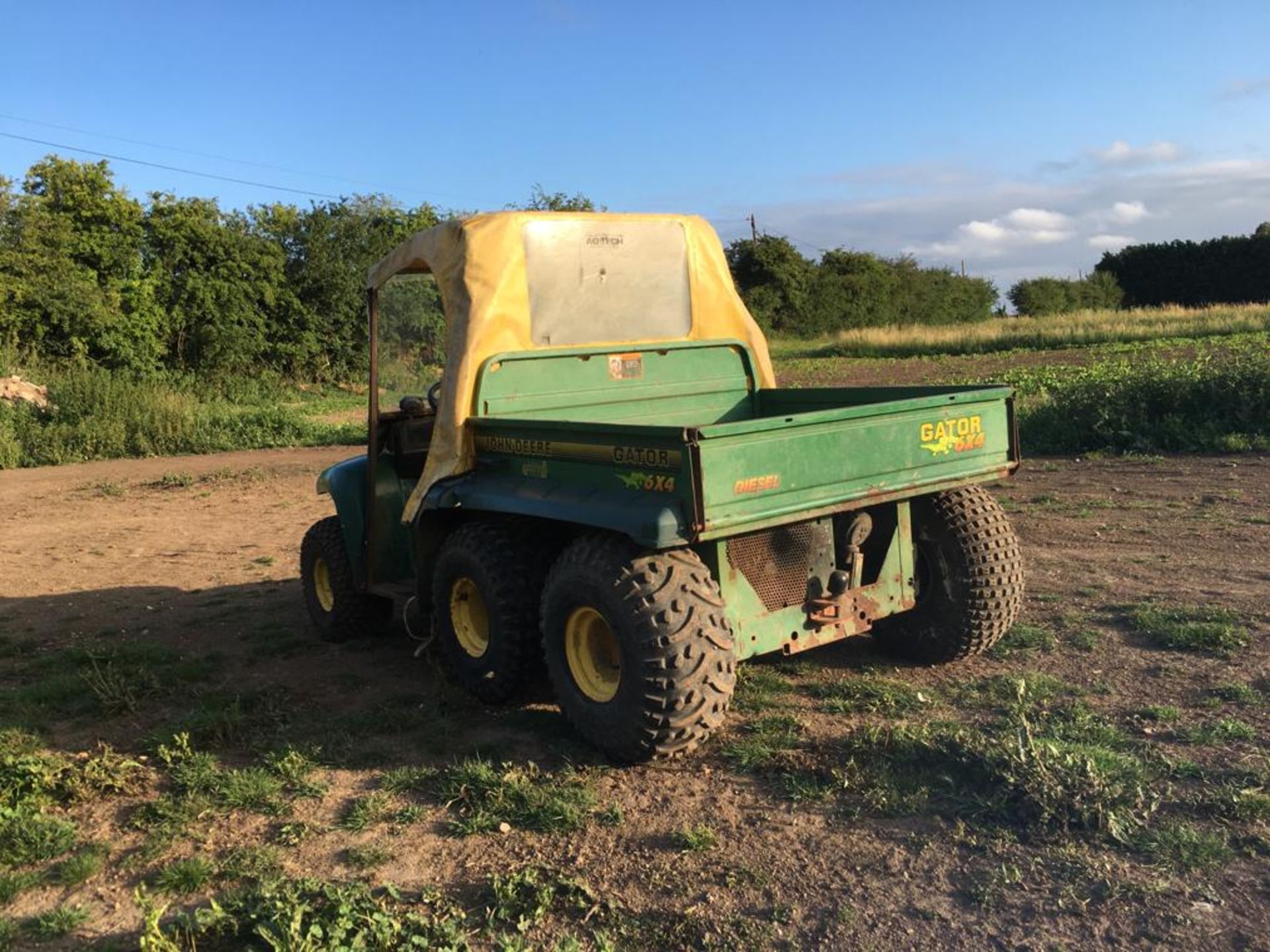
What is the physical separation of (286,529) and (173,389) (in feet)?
44.5

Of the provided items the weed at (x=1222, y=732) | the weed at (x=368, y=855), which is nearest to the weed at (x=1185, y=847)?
the weed at (x=1222, y=732)

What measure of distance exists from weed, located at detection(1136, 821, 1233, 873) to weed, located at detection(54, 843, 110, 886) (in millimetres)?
3453

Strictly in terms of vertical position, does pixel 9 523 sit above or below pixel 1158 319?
below

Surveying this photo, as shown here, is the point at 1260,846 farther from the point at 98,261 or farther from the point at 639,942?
the point at 98,261

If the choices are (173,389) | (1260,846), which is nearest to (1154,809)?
(1260,846)

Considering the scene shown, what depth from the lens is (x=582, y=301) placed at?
529cm

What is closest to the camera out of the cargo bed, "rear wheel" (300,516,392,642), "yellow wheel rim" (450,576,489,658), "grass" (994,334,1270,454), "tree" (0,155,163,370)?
the cargo bed

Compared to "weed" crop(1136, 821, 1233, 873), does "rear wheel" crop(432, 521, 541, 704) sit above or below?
above

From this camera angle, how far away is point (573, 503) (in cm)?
409

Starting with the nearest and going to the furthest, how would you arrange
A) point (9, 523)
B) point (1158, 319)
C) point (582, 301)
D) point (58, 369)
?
1. point (582, 301)
2. point (9, 523)
3. point (58, 369)
4. point (1158, 319)

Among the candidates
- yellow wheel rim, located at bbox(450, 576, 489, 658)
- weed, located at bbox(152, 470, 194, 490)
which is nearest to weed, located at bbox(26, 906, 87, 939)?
yellow wheel rim, located at bbox(450, 576, 489, 658)

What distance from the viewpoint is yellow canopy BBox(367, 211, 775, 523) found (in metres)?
4.88

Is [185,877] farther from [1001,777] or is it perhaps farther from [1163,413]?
[1163,413]

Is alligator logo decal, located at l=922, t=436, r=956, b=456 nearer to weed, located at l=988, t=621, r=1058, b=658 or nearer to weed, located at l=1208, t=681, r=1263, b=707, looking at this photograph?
weed, located at l=988, t=621, r=1058, b=658
